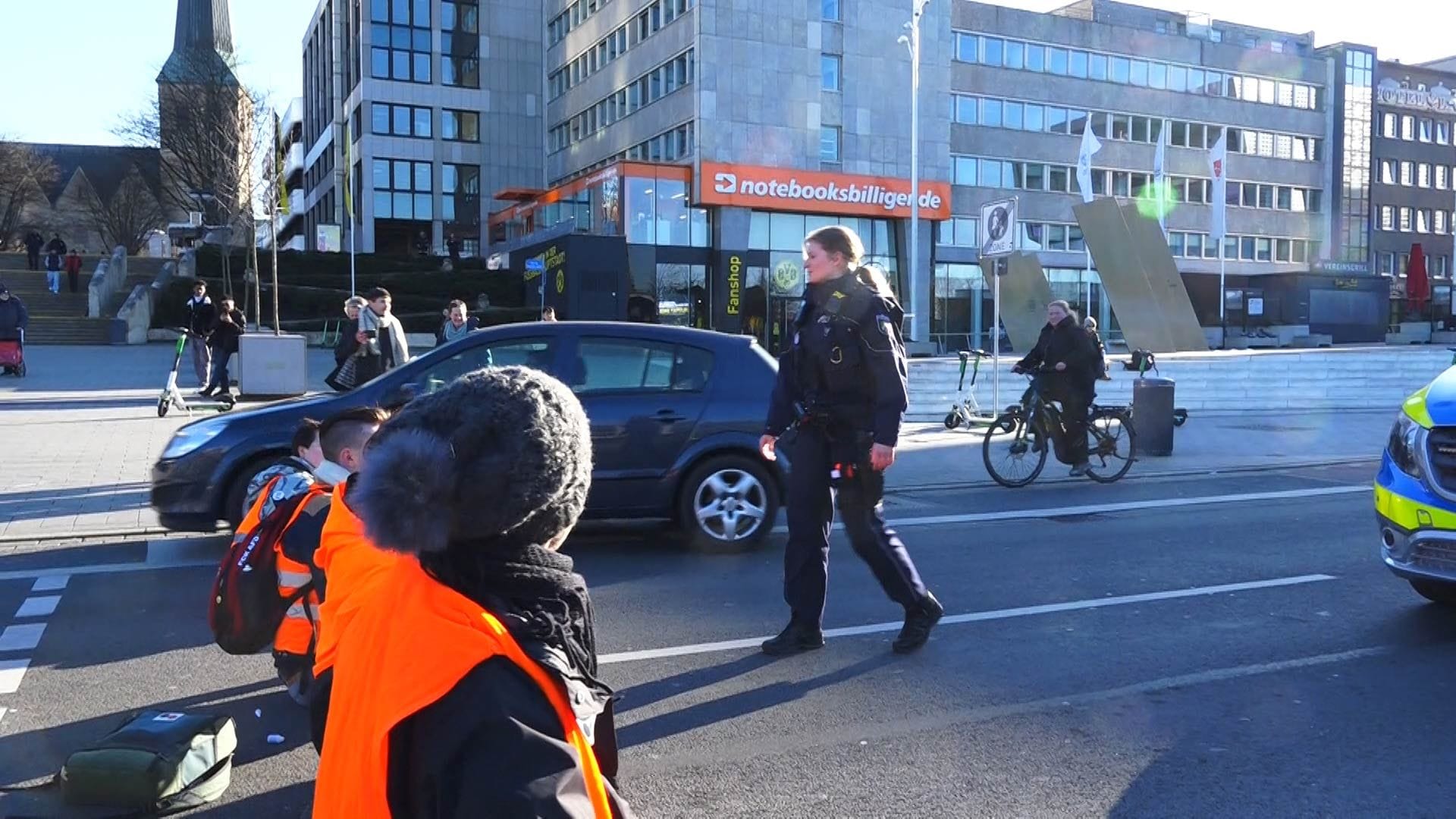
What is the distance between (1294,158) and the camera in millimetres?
62500

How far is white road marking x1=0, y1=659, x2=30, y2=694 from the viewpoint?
5.20m

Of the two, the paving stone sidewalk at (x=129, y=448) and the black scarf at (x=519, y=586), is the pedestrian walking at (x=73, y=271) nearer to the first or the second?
the paving stone sidewalk at (x=129, y=448)

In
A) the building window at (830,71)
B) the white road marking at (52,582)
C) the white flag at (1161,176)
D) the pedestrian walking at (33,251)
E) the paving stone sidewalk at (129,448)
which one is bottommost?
the white road marking at (52,582)

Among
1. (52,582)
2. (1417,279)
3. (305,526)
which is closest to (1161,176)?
(1417,279)

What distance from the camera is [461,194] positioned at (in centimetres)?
6272

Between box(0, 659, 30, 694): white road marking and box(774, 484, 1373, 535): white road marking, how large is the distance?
5127mm

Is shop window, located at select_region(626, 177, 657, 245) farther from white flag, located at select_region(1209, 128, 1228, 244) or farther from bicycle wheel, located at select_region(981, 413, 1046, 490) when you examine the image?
bicycle wheel, located at select_region(981, 413, 1046, 490)

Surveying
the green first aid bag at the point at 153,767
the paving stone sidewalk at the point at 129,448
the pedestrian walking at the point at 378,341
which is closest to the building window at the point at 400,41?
the paving stone sidewalk at the point at 129,448

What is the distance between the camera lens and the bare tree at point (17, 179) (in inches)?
2598

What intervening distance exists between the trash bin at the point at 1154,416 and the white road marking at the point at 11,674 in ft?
37.8

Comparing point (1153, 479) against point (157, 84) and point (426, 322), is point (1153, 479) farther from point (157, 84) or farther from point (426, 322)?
point (157, 84)

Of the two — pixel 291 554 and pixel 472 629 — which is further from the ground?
pixel 472 629

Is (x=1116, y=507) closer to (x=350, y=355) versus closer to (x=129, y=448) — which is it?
(x=350, y=355)

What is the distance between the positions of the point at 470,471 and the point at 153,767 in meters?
2.79
